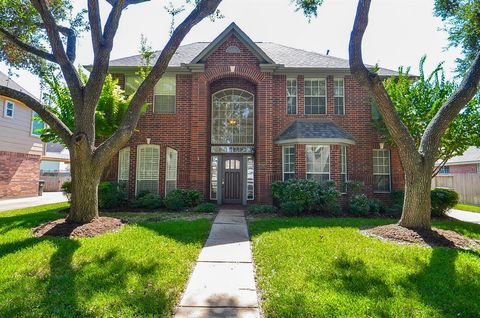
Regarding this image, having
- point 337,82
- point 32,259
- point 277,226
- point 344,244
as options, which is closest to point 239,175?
point 277,226

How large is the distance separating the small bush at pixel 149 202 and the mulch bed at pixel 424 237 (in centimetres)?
844

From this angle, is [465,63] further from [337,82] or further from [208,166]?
[208,166]

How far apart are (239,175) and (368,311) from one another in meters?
10.1

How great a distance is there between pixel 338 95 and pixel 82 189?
11762mm

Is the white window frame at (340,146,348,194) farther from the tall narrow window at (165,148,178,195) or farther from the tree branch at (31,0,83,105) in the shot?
the tree branch at (31,0,83,105)

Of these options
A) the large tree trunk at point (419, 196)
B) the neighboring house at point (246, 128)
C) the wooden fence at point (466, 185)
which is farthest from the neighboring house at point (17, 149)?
the wooden fence at point (466, 185)

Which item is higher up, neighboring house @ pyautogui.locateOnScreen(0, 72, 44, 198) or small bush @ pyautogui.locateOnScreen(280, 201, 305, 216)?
neighboring house @ pyautogui.locateOnScreen(0, 72, 44, 198)

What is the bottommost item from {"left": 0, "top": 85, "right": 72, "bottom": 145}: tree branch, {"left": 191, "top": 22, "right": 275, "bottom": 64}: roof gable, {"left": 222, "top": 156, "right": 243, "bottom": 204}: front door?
{"left": 222, "top": 156, "right": 243, "bottom": 204}: front door

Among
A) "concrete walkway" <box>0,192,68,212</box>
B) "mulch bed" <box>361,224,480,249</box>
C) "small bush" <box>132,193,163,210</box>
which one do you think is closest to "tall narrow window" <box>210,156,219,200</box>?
"small bush" <box>132,193,163,210</box>

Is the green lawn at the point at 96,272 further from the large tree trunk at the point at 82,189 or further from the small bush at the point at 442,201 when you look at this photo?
the small bush at the point at 442,201

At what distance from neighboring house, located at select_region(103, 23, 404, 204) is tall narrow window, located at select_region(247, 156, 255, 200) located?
0.16 feet

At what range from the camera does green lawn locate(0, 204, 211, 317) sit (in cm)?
→ 336

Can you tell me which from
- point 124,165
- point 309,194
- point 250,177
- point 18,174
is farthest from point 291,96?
point 18,174

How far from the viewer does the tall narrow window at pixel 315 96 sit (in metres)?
13.2
